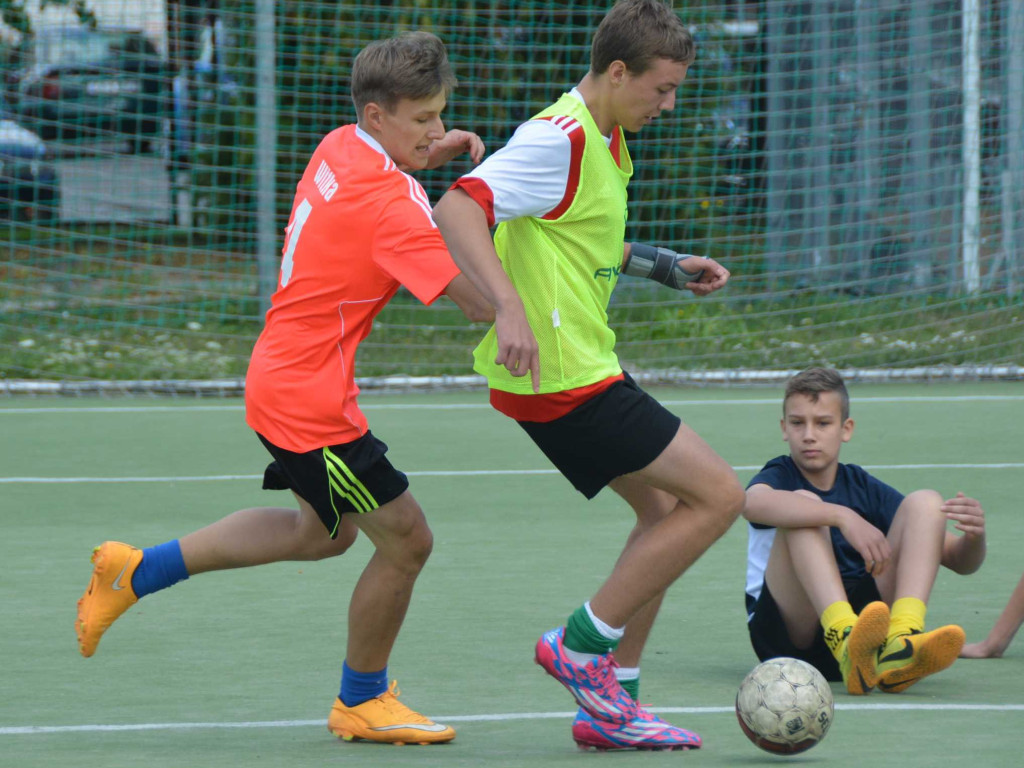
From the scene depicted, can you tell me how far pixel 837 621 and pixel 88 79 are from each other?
9.89m

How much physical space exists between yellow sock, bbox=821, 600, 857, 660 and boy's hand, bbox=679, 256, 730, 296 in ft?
2.75

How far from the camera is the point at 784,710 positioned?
3498mm

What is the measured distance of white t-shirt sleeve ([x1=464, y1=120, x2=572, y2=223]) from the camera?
360cm

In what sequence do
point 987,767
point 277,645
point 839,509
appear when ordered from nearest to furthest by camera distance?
point 987,767 < point 839,509 < point 277,645

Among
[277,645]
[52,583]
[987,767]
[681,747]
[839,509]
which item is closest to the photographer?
[987,767]

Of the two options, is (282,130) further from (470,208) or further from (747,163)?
(470,208)

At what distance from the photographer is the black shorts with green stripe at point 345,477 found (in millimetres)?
3791

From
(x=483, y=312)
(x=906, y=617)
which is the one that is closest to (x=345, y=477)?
(x=483, y=312)

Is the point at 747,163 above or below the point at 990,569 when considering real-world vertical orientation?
above

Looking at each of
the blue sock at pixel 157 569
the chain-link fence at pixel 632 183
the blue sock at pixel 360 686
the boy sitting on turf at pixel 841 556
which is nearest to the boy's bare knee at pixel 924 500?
the boy sitting on turf at pixel 841 556

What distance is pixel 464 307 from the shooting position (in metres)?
3.61

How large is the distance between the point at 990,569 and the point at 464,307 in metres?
2.79

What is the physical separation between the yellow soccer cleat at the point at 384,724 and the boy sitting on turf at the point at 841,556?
0.97m

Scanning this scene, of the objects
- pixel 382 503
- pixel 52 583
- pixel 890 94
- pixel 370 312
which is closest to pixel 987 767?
pixel 382 503
